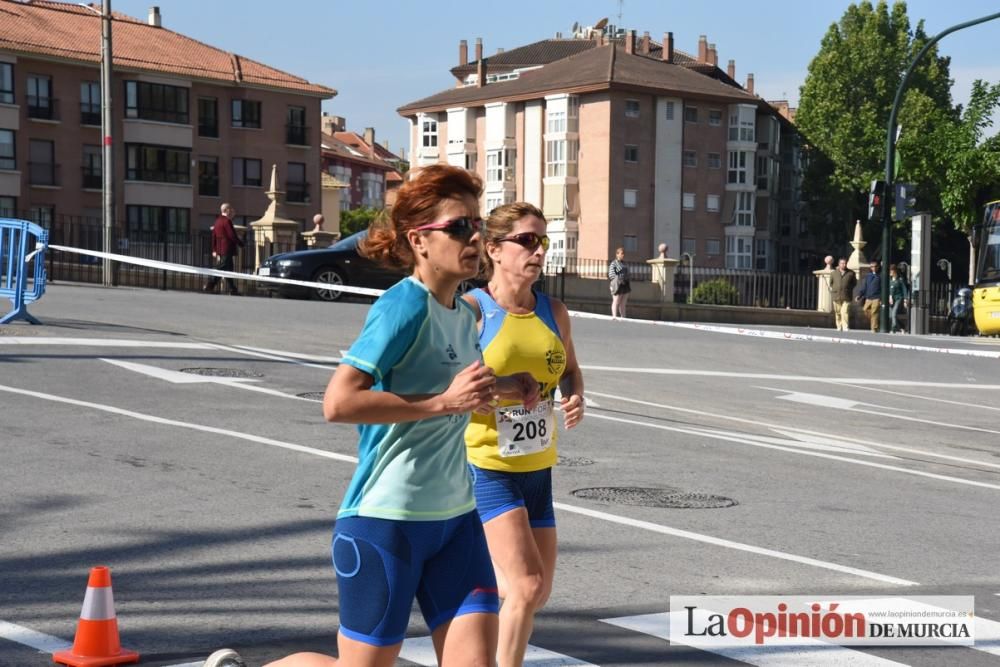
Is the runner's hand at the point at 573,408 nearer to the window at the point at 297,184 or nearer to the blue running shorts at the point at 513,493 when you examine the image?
the blue running shorts at the point at 513,493

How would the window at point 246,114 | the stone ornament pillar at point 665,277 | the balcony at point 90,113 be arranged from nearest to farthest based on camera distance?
the stone ornament pillar at point 665,277 < the balcony at point 90,113 < the window at point 246,114

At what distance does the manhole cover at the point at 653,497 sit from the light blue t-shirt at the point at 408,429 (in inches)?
217

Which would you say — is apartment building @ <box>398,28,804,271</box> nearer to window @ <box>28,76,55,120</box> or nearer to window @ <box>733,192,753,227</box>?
window @ <box>733,192,753,227</box>

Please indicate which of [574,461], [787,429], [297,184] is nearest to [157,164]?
[297,184]

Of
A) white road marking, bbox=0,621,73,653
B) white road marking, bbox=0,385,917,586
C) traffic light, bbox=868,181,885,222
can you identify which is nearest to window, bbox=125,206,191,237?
traffic light, bbox=868,181,885,222

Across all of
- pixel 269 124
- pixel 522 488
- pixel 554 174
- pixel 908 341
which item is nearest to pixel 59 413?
pixel 522 488

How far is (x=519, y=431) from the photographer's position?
5.06 metres

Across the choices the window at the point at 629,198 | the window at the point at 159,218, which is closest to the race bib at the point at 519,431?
the window at the point at 159,218

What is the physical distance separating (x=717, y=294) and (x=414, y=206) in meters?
59.3

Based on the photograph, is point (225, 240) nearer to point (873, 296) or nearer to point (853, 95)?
point (873, 296)

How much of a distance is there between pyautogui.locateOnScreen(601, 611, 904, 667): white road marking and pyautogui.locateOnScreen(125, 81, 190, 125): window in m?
73.1

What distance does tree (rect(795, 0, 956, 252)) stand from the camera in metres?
89.9

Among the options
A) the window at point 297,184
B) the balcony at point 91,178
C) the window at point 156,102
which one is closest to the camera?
the balcony at point 91,178

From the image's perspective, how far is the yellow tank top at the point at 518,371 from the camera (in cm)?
505
